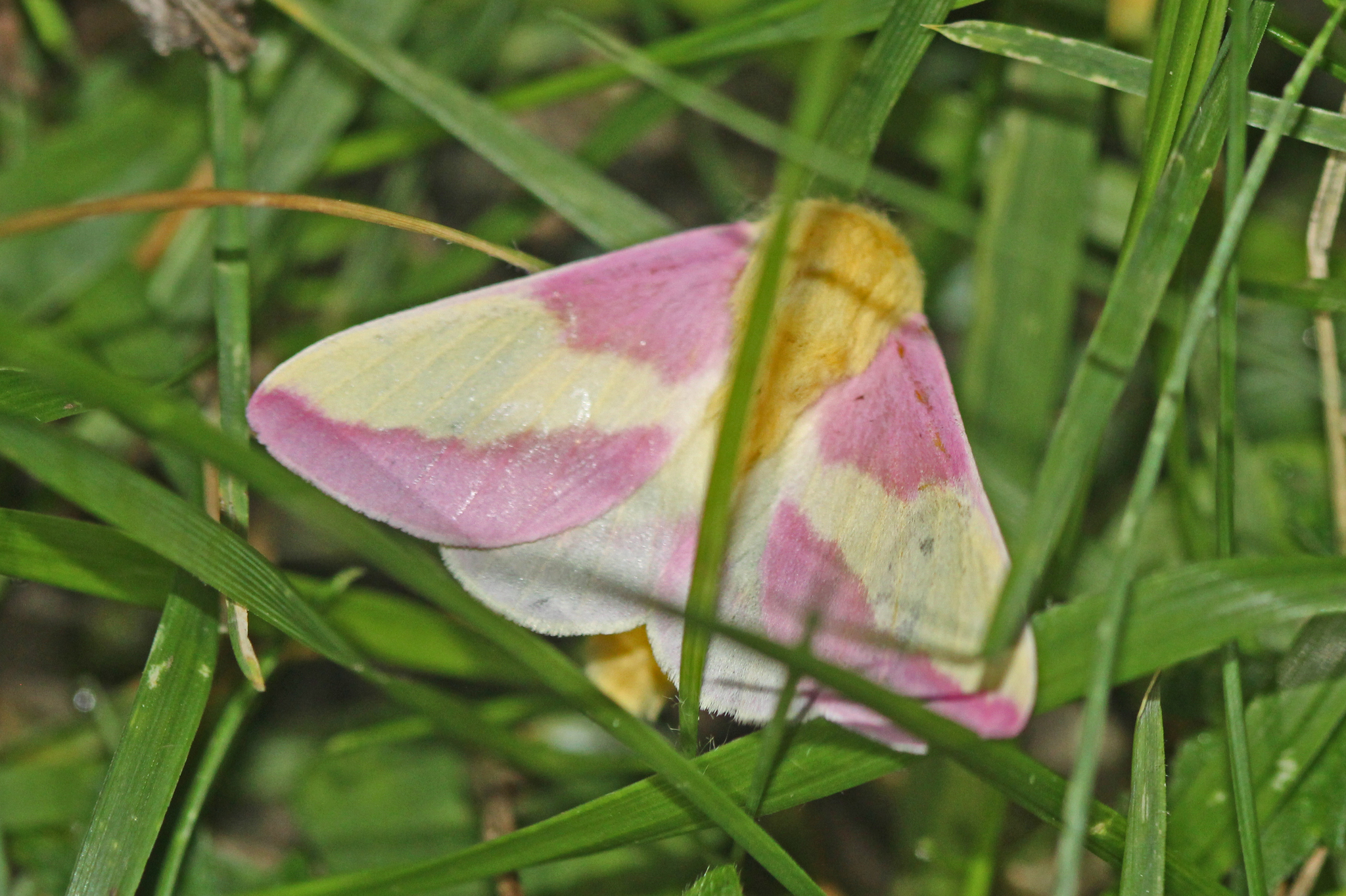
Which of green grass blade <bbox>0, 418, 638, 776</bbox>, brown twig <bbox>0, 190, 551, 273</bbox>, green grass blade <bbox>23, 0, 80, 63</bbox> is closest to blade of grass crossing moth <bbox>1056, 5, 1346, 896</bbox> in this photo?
green grass blade <bbox>0, 418, 638, 776</bbox>

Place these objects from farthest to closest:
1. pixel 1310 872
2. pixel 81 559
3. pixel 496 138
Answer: pixel 496 138 < pixel 1310 872 < pixel 81 559

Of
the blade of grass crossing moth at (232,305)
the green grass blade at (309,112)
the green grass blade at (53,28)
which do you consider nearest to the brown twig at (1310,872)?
the blade of grass crossing moth at (232,305)

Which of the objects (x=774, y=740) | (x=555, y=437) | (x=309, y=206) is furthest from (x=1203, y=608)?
(x=309, y=206)

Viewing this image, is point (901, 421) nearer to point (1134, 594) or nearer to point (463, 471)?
point (1134, 594)

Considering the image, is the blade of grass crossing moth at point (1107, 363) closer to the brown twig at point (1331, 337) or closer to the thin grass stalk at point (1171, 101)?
the thin grass stalk at point (1171, 101)

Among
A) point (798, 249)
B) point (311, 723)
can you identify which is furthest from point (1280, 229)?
point (311, 723)

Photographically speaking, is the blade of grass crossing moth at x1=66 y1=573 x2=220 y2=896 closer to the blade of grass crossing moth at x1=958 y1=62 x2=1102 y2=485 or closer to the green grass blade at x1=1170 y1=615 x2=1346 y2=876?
the blade of grass crossing moth at x1=958 y1=62 x2=1102 y2=485
